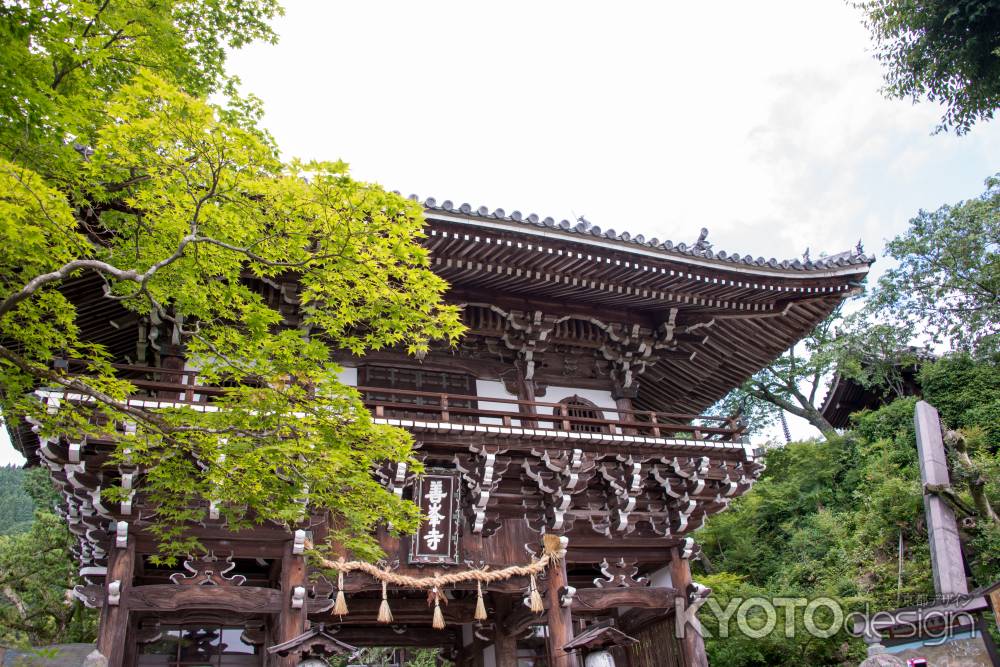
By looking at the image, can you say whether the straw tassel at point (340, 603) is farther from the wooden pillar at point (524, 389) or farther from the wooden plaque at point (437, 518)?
the wooden pillar at point (524, 389)

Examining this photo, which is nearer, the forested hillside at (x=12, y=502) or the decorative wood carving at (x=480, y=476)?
the decorative wood carving at (x=480, y=476)

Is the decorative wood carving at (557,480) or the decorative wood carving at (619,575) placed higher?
the decorative wood carving at (557,480)

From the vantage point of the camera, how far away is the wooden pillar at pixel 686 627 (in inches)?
414

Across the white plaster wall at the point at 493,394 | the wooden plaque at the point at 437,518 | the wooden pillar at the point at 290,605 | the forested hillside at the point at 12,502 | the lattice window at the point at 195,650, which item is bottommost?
the lattice window at the point at 195,650

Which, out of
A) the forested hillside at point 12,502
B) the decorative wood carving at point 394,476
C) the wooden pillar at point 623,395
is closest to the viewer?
the decorative wood carving at point 394,476

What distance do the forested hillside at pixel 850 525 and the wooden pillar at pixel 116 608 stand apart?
13.0 metres

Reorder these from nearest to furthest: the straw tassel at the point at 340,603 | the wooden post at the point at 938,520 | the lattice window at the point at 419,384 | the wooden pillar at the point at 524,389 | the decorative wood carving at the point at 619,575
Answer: the wooden post at the point at 938,520
the straw tassel at the point at 340,603
the decorative wood carving at the point at 619,575
the lattice window at the point at 419,384
the wooden pillar at the point at 524,389

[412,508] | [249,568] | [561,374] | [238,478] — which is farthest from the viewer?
[561,374]

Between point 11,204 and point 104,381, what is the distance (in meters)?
1.86

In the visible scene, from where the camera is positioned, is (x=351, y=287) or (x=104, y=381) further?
(x=351, y=287)

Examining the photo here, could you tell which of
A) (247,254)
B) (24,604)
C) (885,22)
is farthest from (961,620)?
(24,604)

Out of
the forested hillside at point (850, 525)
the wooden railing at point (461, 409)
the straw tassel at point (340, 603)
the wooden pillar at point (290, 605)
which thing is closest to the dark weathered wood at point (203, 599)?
the wooden pillar at point (290, 605)

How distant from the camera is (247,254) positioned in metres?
6.21

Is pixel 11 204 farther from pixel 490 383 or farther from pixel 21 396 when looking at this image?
pixel 490 383
